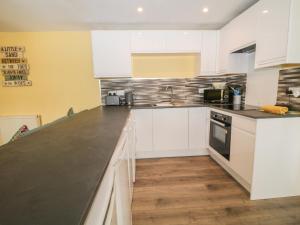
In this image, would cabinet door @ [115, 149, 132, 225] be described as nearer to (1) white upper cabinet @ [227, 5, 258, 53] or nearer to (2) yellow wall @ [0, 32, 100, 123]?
(1) white upper cabinet @ [227, 5, 258, 53]

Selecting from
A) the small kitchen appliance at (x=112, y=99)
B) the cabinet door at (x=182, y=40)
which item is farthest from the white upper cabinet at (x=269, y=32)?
the small kitchen appliance at (x=112, y=99)

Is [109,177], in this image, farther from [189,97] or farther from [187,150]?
[189,97]

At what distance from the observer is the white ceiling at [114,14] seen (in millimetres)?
2018

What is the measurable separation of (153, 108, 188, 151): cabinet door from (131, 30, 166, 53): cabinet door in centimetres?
103

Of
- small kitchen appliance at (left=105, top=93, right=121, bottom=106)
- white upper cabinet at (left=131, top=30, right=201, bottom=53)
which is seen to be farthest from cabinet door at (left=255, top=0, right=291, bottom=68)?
small kitchen appliance at (left=105, top=93, right=121, bottom=106)

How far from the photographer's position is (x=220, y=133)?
235cm

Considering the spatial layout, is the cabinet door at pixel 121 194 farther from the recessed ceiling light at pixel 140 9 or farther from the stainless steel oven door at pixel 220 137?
the recessed ceiling light at pixel 140 9

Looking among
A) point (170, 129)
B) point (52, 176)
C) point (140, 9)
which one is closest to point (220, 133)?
point (170, 129)

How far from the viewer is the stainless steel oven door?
2.14m

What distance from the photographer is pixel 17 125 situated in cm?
312

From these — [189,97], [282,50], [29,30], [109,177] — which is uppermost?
[29,30]

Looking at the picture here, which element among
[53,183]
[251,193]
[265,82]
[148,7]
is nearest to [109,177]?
[53,183]

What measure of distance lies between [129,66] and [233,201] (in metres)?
2.32

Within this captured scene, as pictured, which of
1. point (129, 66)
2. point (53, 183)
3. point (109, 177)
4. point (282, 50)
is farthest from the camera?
point (129, 66)
